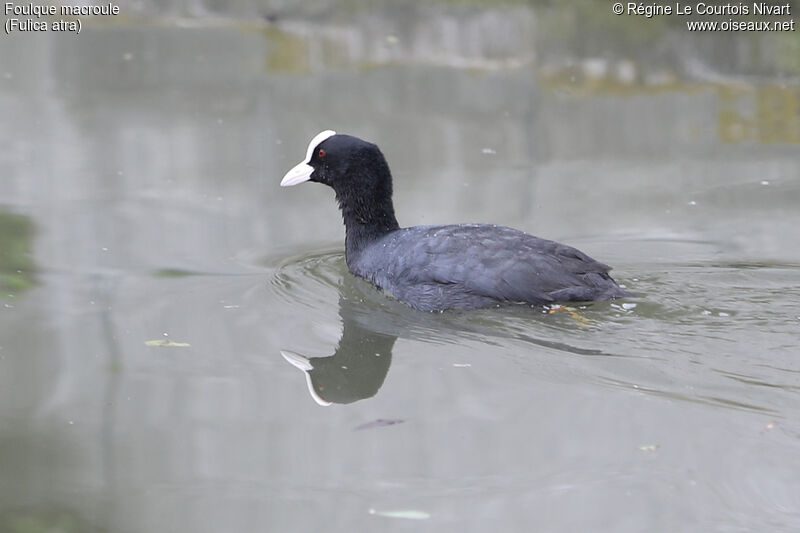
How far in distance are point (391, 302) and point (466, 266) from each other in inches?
20.1

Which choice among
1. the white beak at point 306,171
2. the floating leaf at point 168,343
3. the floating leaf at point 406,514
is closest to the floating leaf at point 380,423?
the floating leaf at point 406,514

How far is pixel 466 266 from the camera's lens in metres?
5.46

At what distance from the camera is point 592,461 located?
3.95 metres

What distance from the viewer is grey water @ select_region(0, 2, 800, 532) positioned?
12.4 feet

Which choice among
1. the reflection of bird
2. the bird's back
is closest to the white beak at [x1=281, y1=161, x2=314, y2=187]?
the bird's back

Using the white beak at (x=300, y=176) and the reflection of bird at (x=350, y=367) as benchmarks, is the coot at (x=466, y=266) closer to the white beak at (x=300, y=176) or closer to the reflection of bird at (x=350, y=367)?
the white beak at (x=300, y=176)

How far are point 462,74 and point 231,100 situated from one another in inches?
91.5

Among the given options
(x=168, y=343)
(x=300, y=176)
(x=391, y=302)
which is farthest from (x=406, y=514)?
(x=300, y=176)

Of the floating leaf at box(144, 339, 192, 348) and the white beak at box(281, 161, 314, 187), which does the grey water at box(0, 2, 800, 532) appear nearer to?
the floating leaf at box(144, 339, 192, 348)

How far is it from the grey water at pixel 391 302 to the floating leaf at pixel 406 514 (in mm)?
14

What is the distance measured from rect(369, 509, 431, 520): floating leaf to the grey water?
14 mm

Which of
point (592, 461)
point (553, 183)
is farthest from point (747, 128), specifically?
point (592, 461)

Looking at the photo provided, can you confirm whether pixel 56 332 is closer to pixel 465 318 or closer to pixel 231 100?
pixel 465 318

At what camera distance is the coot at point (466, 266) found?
5379 millimetres
